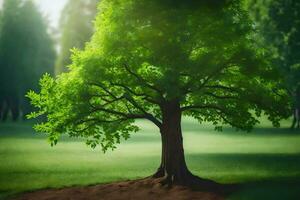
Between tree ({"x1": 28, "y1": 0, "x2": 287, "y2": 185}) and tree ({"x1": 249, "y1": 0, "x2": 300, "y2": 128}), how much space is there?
35.8 meters

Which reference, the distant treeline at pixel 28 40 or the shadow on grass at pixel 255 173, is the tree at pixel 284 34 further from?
the distant treeline at pixel 28 40

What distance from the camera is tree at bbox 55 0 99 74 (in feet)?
252

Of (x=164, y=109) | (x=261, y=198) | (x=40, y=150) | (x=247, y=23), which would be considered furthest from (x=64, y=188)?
(x=40, y=150)

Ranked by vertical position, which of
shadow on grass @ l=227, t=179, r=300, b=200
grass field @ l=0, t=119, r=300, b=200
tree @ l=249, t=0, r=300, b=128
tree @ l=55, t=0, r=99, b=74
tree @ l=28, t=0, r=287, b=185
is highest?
tree @ l=55, t=0, r=99, b=74

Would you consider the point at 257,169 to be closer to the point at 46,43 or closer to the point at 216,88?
the point at 216,88

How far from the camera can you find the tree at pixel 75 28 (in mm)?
76688

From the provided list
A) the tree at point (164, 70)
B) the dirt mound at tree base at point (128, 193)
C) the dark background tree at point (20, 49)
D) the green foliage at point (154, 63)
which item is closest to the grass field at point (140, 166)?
the dirt mound at tree base at point (128, 193)

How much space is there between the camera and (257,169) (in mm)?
25062

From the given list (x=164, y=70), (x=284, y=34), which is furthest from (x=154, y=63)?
(x=284, y=34)

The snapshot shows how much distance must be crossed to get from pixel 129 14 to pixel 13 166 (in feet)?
47.3

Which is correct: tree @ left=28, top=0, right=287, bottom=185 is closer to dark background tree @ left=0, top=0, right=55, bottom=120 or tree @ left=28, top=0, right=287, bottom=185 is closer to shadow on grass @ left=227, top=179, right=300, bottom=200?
shadow on grass @ left=227, top=179, right=300, bottom=200

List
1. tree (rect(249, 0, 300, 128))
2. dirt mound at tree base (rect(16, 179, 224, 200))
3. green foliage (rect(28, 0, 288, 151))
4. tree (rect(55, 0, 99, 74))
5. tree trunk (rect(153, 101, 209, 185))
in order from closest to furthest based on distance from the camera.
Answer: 1. dirt mound at tree base (rect(16, 179, 224, 200))
2. green foliage (rect(28, 0, 288, 151))
3. tree trunk (rect(153, 101, 209, 185))
4. tree (rect(249, 0, 300, 128))
5. tree (rect(55, 0, 99, 74))

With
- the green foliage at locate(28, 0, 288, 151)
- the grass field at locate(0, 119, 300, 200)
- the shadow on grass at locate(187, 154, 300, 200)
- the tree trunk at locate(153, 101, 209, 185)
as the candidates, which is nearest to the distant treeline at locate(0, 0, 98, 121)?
the grass field at locate(0, 119, 300, 200)

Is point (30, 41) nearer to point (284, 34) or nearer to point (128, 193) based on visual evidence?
point (284, 34)
